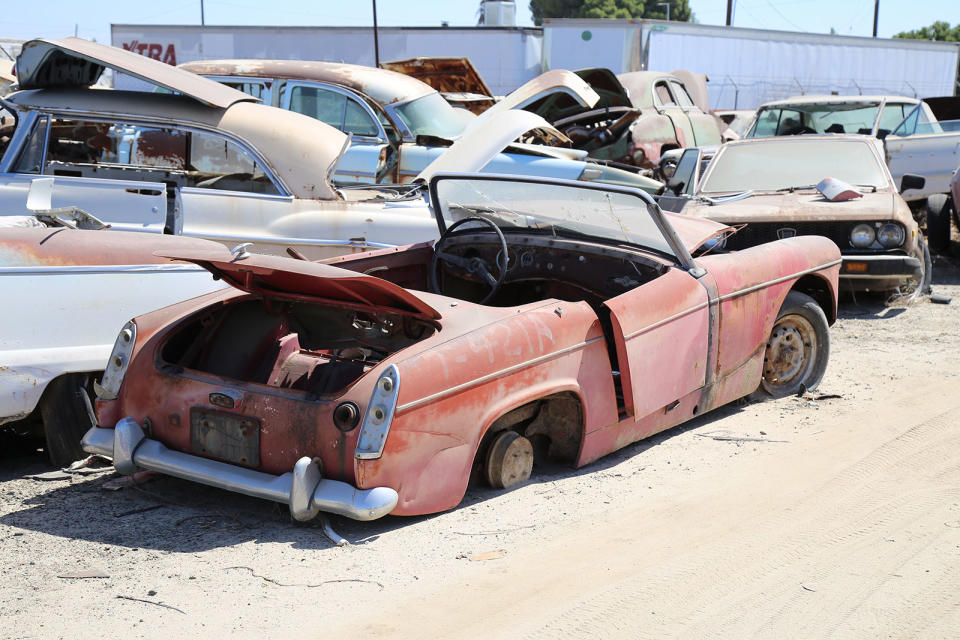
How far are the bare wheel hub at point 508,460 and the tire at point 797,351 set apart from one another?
2.18 meters

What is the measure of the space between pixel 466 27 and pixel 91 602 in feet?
101

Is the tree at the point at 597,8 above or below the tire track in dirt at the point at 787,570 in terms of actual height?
above

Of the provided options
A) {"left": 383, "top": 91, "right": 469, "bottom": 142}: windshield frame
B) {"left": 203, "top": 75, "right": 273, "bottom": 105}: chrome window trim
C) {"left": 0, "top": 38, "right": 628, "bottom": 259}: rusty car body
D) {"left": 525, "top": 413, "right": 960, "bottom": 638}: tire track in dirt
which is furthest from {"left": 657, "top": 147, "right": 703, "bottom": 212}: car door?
{"left": 203, "top": 75, "right": 273, "bottom": 105}: chrome window trim

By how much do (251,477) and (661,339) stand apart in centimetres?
206

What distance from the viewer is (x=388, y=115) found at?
1084cm

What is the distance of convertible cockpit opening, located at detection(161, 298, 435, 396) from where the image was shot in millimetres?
4652

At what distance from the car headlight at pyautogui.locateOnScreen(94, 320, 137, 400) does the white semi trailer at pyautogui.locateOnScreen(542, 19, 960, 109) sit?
28582 millimetres

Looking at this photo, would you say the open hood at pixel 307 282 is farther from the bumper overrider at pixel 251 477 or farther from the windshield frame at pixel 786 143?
the windshield frame at pixel 786 143

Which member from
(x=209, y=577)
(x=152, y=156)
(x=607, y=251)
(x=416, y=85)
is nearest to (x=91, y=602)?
(x=209, y=577)

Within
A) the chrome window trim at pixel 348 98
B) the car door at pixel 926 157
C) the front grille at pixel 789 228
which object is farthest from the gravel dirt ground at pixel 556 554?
the car door at pixel 926 157

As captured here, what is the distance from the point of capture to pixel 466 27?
32.2 meters

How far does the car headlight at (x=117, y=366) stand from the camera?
4.46m

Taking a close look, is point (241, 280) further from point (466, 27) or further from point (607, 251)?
point (466, 27)

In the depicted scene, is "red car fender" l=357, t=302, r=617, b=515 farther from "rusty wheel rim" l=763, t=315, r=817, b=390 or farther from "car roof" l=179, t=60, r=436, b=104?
"car roof" l=179, t=60, r=436, b=104
